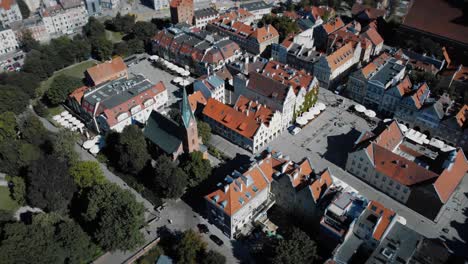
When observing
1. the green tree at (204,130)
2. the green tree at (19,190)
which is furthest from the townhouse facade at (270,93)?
the green tree at (19,190)

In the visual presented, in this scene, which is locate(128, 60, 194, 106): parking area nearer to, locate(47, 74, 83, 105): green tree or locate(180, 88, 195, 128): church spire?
locate(47, 74, 83, 105): green tree

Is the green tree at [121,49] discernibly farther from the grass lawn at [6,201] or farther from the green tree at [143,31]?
the grass lawn at [6,201]

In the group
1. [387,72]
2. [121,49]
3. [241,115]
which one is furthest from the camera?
[121,49]

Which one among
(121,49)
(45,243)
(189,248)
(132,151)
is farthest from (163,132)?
(121,49)

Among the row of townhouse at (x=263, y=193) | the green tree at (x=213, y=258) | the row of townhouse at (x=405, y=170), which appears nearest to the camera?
the green tree at (x=213, y=258)

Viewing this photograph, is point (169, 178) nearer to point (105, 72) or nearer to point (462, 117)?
point (105, 72)

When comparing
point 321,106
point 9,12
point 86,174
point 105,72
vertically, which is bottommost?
point 321,106

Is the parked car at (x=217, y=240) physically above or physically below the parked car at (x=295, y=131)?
below

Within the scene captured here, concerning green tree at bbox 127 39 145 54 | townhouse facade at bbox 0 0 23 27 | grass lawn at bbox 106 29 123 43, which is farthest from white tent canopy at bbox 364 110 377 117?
townhouse facade at bbox 0 0 23 27

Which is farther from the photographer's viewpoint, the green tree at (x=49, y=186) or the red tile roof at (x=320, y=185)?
the green tree at (x=49, y=186)
